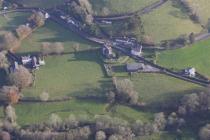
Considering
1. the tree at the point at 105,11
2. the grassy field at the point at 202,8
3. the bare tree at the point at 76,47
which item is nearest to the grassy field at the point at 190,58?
the grassy field at the point at 202,8

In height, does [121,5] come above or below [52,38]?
above

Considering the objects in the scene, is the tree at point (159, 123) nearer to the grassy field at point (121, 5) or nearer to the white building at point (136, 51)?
the white building at point (136, 51)

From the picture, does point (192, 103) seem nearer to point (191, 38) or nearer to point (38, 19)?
point (191, 38)

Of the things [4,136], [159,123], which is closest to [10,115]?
[4,136]

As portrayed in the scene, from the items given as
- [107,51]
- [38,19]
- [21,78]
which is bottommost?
[21,78]

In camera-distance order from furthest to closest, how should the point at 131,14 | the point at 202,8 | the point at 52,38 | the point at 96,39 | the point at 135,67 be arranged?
the point at 202,8 → the point at 131,14 → the point at 52,38 → the point at 96,39 → the point at 135,67

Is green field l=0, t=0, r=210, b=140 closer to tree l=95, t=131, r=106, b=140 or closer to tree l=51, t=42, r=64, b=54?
tree l=51, t=42, r=64, b=54
